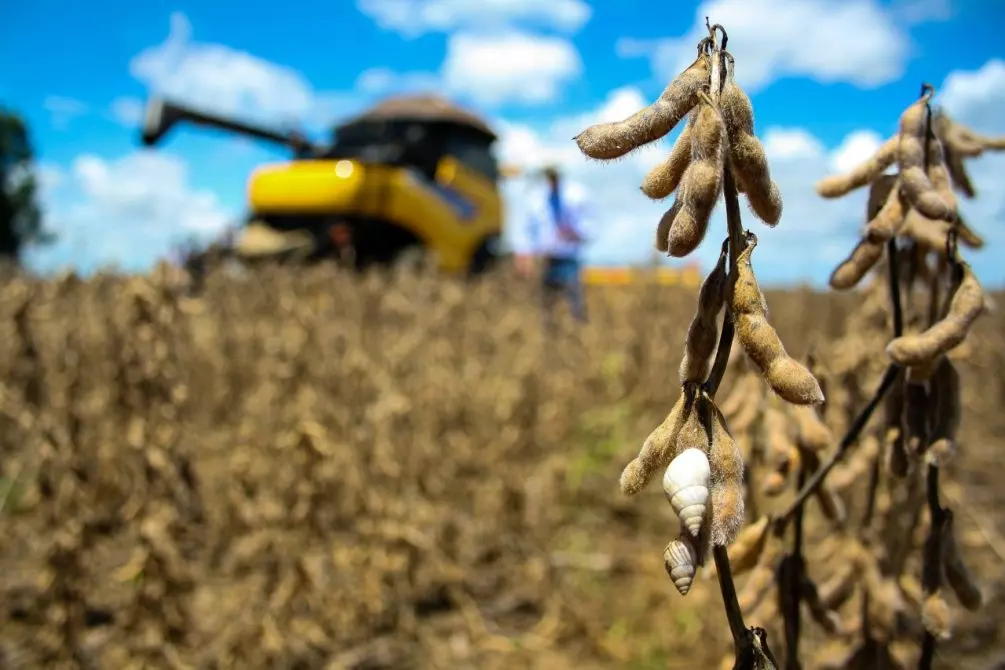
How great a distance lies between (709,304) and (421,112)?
14646mm

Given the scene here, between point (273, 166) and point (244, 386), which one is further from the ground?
point (273, 166)

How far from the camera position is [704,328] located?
943 mm

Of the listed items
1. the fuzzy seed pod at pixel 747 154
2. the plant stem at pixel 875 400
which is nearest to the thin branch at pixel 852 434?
the plant stem at pixel 875 400

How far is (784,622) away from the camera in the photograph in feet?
4.87

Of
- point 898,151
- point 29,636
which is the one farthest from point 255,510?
point 898,151

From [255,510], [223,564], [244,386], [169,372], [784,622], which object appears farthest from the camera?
[244,386]

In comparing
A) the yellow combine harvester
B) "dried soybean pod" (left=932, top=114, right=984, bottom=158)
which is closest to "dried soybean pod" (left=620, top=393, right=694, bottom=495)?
"dried soybean pod" (left=932, top=114, right=984, bottom=158)

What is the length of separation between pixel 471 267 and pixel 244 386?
963 centimetres

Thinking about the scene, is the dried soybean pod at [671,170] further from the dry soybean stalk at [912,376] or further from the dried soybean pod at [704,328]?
the dry soybean stalk at [912,376]

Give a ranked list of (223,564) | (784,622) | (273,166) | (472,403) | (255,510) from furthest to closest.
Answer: (273,166)
(472,403)
(223,564)
(255,510)
(784,622)

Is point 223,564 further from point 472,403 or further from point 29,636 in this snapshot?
point 472,403

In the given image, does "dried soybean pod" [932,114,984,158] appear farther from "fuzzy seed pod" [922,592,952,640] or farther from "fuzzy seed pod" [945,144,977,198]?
"fuzzy seed pod" [922,592,952,640]

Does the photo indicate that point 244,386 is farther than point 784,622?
Yes

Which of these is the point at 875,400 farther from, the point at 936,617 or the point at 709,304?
the point at 709,304
